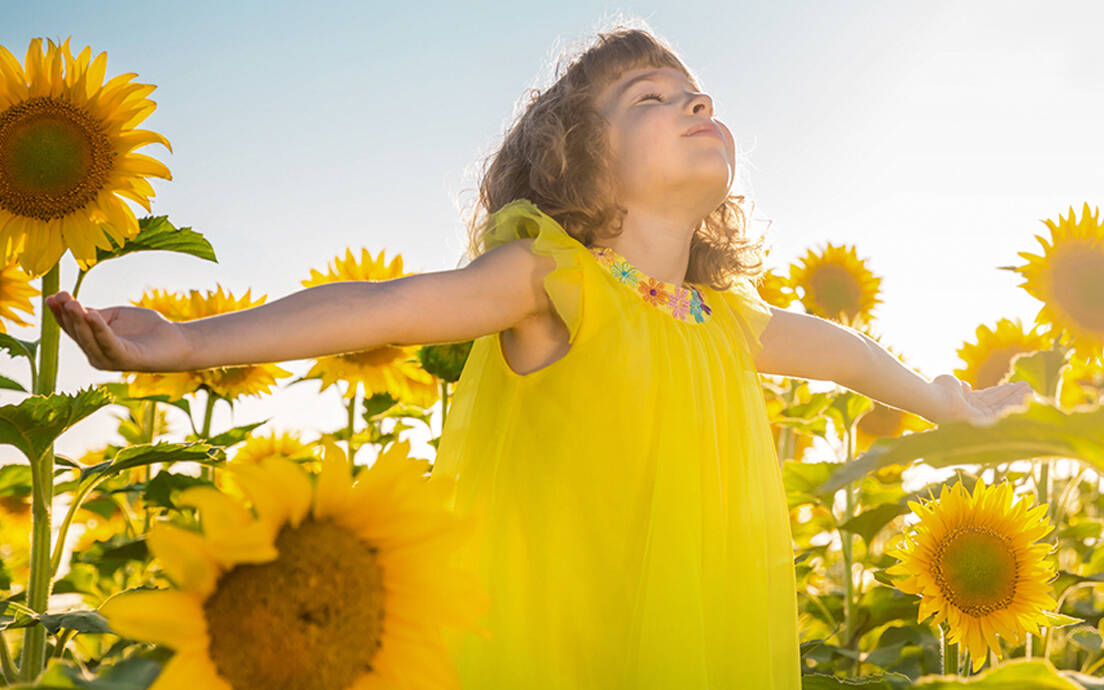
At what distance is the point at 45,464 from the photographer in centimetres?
143

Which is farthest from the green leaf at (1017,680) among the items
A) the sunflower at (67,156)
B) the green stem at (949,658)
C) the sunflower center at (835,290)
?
the sunflower center at (835,290)

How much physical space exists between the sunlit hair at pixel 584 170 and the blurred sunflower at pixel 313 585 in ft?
3.62

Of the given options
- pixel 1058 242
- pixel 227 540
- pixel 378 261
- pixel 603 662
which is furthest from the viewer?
pixel 378 261

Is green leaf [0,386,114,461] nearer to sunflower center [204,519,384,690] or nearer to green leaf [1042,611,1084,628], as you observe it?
sunflower center [204,519,384,690]

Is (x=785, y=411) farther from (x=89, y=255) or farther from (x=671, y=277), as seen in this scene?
(x=89, y=255)

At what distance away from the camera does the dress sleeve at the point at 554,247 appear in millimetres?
1455

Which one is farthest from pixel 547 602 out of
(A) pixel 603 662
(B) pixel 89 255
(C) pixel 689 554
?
(B) pixel 89 255

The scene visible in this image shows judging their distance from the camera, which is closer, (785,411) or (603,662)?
(603,662)

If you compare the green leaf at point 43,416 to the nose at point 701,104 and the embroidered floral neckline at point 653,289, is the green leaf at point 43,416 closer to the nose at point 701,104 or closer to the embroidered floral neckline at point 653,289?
the embroidered floral neckline at point 653,289

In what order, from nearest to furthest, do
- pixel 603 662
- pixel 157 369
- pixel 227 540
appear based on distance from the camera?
pixel 227 540, pixel 157 369, pixel 603 662

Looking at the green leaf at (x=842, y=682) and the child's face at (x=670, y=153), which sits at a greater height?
the child's face at (x=670, y=153)

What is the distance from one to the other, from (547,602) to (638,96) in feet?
3.21

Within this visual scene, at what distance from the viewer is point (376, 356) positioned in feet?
7.93

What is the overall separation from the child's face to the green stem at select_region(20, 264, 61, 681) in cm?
97
